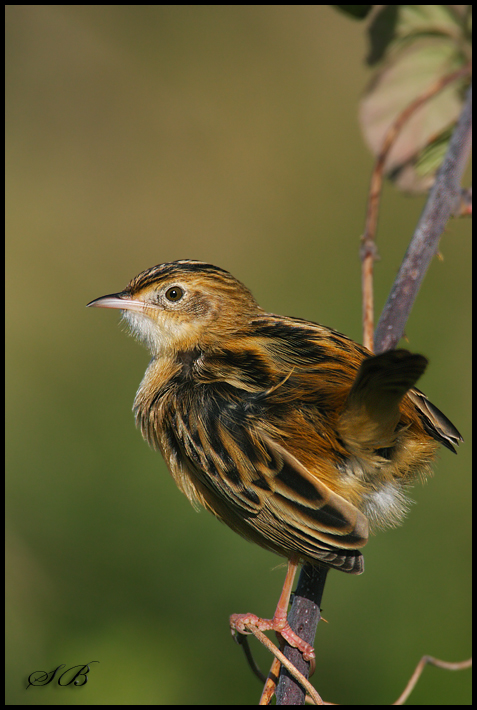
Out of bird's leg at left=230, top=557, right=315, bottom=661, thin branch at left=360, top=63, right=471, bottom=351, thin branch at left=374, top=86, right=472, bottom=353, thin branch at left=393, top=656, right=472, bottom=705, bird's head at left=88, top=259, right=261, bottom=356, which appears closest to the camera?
bird's leg at left=230, top=557, right=315, bottom=661

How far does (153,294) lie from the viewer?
359cm

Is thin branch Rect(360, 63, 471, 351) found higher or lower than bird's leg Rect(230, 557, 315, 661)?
higher

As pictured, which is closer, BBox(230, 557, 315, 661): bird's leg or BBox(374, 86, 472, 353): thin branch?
BBox(230, 557, 315, 661): bird's leg

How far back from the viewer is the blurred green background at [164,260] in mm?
4301

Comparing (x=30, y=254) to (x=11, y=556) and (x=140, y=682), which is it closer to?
(x=11, y=556)

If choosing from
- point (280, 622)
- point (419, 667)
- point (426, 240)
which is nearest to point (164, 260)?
point (426, 240)

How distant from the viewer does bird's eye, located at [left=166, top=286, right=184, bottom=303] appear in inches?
141

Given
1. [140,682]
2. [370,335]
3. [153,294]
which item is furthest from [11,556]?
[370,335]

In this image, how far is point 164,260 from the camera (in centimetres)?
770

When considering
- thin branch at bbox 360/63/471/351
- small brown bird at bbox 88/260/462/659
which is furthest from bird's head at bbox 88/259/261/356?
thin branch at bbox 360/63/471/351

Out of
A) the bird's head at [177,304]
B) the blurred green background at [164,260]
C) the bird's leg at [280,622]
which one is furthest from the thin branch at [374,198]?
the blurred green background at [164,260]

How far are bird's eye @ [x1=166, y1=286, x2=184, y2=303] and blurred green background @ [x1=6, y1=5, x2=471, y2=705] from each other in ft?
4.97

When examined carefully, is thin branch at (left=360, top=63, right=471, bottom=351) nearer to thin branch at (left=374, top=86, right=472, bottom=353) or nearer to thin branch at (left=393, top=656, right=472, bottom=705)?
thin branch at (left=374, top=86, right=472, bottom=353)

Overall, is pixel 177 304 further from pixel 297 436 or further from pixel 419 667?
pixel 419 667
